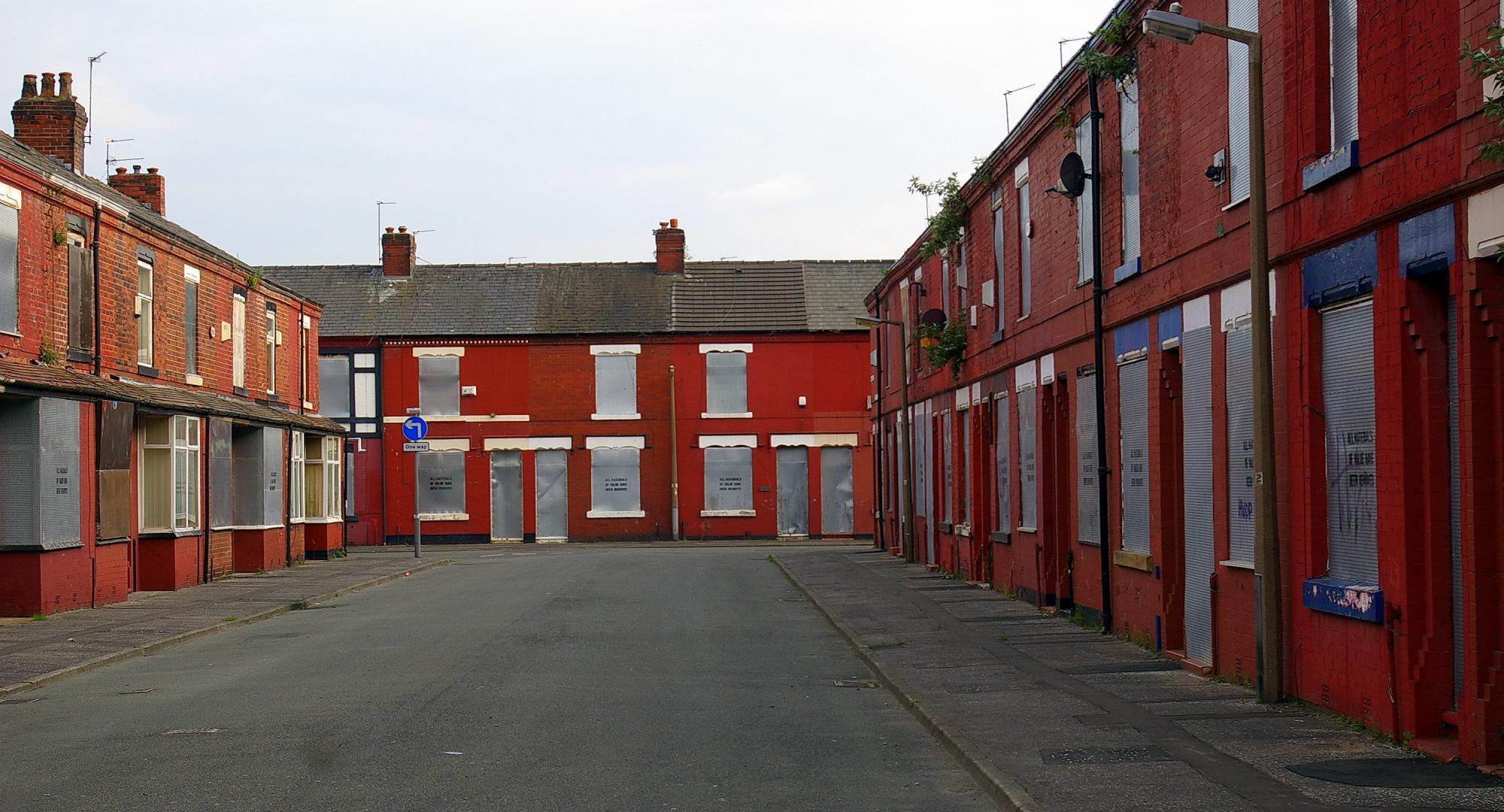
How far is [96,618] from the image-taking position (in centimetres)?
2025

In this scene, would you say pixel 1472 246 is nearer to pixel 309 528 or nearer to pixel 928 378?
pixel 928 378

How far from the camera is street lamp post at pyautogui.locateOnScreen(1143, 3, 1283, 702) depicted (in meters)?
11.2

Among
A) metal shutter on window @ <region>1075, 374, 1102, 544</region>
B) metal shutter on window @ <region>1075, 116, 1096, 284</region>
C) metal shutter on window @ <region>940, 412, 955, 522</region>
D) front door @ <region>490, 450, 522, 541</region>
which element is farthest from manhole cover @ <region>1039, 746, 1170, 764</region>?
front door @ <region>490, 450, 522, 541</region>

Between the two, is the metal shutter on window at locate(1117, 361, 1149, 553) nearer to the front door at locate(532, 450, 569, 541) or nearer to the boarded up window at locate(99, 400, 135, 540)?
the boarded up window at locate(99, 400, 135, 540)

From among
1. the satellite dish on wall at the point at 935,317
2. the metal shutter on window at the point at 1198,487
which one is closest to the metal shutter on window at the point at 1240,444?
the metal shutter on window at the point at 1198,487

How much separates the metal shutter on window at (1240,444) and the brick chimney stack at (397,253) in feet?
141

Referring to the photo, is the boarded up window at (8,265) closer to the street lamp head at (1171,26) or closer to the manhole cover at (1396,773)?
the street lamp head at (1171,26)

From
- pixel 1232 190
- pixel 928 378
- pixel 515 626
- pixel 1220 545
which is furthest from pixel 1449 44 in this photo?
pixel 928 378

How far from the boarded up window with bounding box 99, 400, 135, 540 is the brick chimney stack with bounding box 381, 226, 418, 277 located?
29.3 meters

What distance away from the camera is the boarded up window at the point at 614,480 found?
49281mm

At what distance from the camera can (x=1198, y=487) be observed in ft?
45.8

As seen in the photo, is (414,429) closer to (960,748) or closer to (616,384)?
(616,384)

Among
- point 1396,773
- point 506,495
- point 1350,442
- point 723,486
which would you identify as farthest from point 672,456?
point 1396,773

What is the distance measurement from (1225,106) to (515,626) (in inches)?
414
